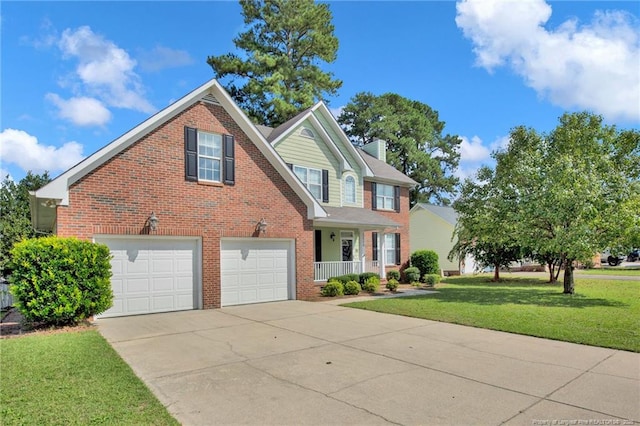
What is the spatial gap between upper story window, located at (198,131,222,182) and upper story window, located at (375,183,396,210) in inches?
451

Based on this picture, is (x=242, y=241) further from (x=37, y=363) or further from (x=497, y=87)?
(x=497, y=87)

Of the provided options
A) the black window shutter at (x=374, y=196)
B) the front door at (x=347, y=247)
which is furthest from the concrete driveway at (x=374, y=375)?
the black window shutter at (x=374, y=196)

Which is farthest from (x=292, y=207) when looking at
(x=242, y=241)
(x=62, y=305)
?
(x=62, y=305)

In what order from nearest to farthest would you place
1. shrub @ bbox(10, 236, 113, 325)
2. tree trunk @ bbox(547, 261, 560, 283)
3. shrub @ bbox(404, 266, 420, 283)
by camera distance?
shrub @ bbox(10, 236, 113, 325)
shrub @ bbox(404, 266, 420, 283)
tree trunk @ bbox(547, 261, 560, 283)

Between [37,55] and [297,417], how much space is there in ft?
48.1

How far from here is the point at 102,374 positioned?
584 centimetres

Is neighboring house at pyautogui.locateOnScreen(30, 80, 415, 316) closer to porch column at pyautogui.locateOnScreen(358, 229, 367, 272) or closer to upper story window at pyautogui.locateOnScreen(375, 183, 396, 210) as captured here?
porch column at pyautogui.locateOnScreen(358, 229, 367, 272)

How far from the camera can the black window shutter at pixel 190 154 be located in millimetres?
12484

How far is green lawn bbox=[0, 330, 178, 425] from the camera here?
430cm

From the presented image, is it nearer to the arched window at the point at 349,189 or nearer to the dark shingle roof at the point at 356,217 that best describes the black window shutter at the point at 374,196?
the dark shingle roof at the point at 356,217

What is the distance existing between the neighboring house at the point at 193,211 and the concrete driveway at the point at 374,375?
2.43m

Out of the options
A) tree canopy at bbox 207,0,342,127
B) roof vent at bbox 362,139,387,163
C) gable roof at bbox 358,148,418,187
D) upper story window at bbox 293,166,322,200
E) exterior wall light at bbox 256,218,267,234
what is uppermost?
tree canopy at bbox 207,0,342,127

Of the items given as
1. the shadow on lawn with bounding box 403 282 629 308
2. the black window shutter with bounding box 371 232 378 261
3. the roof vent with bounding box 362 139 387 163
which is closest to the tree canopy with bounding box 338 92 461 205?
the roof vent with bounding box 362 139 387 163

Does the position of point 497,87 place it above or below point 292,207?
above
